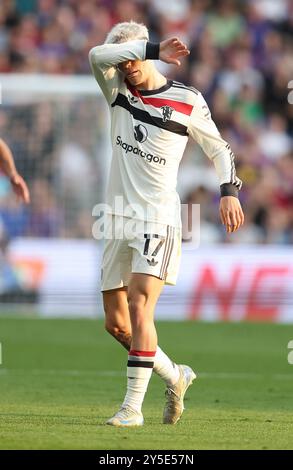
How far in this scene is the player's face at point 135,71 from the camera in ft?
25.7

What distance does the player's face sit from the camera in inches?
309

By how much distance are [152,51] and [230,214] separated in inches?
47.7

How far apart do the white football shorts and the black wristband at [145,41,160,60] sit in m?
1.14

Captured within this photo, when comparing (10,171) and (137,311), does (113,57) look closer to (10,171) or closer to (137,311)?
(10,171)

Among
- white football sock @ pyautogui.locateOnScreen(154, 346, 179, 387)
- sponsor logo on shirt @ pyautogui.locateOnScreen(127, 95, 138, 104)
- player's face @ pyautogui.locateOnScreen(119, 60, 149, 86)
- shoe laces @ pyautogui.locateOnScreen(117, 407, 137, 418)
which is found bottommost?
shoe laces @ pyautogui.locateOnScreen(117, 407, 137, 418)

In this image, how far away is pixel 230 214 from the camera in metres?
7.84

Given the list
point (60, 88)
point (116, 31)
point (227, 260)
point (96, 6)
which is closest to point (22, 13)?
point (96, 6)

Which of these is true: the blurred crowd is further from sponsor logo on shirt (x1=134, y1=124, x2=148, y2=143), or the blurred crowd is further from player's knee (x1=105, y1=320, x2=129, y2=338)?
sponsor logo on shirt (x1=134, y1=124, x2=148, y2=143)

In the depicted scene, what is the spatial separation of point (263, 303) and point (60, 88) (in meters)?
4.83

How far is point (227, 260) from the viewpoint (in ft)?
61.7

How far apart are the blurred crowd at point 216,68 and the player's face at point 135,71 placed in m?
11.3

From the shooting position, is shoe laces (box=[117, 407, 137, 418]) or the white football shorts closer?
shoe laces (box=[117, 407, 137, 418])

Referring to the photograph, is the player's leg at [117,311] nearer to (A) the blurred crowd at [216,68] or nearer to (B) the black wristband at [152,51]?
(B) the black wristband at [152,51]

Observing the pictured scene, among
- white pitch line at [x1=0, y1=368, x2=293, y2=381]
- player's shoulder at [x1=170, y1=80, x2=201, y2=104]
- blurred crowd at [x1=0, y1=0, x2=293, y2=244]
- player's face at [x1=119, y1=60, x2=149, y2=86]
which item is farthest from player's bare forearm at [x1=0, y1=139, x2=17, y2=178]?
blurred crowd at [x1=0, y1=0, x2=293, y2=244]
